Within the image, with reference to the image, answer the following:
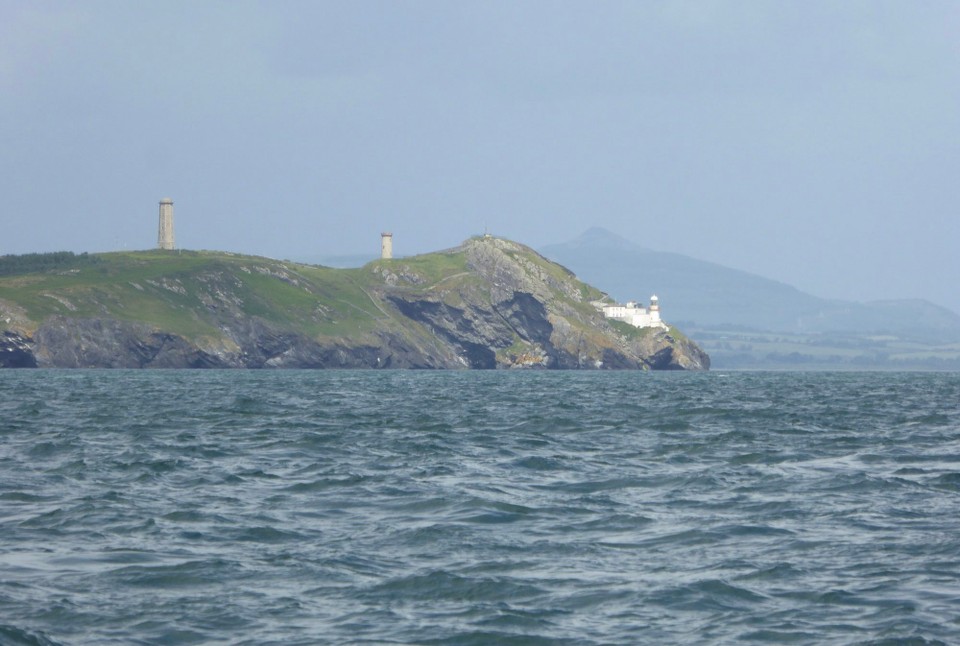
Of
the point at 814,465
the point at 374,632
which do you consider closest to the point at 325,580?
the point at 374,632

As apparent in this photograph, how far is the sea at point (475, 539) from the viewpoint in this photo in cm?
2061

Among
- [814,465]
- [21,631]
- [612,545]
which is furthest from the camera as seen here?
[814,465]

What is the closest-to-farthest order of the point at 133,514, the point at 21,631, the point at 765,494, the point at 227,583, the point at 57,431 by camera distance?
the point at 21,631, the point at 227,583, the point at 133,514, the point at 765,494, the point at 57,431

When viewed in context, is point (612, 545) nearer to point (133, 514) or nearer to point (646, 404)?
point (133, 514)

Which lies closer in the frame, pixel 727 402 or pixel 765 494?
pixel 765 494

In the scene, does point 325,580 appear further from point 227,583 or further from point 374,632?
point 374,632

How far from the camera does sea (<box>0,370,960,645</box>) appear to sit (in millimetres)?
20609

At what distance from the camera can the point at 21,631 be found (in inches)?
768

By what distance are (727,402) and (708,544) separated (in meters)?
68.5

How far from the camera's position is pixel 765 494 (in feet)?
115

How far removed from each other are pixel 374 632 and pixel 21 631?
207 inches

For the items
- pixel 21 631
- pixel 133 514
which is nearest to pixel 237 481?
pixel 133 514

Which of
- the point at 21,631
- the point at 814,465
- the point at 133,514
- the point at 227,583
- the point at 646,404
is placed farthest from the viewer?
the point at 646,404

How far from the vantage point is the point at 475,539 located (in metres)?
27.7
